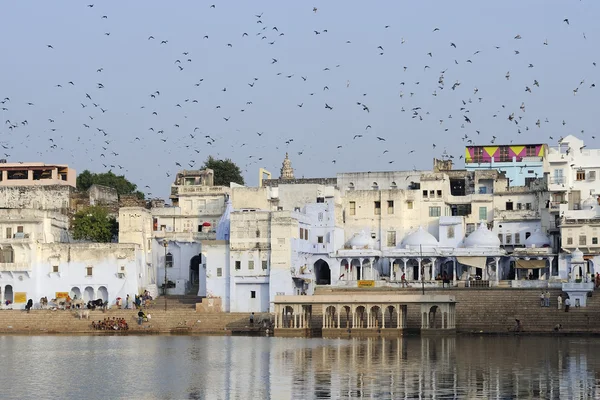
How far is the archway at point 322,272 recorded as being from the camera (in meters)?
71.1

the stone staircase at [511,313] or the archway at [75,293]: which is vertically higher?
the archway at [75,293]

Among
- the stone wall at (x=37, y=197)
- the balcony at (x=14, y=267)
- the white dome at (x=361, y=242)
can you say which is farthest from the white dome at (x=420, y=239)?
the stone wall at (x=37, y=197)

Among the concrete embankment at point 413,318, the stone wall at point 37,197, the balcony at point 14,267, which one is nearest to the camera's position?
the concrete embankment at point 413,318

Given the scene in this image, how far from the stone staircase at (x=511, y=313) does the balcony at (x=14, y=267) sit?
20924mm

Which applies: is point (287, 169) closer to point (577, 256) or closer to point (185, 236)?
point (185, 236)

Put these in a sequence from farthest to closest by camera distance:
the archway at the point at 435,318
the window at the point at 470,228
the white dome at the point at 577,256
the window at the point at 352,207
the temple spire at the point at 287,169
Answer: the temple spire at the point at 287,169
the window at the point at 352,207
the window at the point at 470,228
the white dome at the point at 577,256
the archway at the point at 435,318

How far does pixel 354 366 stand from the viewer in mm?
42125

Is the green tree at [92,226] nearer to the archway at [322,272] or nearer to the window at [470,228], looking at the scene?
the archway at [322,272]

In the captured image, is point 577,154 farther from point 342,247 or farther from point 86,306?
point 86,306

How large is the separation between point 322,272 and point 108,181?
1092 inches

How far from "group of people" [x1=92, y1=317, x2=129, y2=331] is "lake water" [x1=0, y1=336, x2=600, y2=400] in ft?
19.5

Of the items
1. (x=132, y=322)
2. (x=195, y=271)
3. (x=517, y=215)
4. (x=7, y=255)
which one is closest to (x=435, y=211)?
(x=517, y=215)

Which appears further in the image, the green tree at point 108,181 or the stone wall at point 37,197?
A: the green tree at point 108,181

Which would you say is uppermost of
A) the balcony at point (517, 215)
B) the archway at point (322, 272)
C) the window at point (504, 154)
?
the window at point (504, 154)
